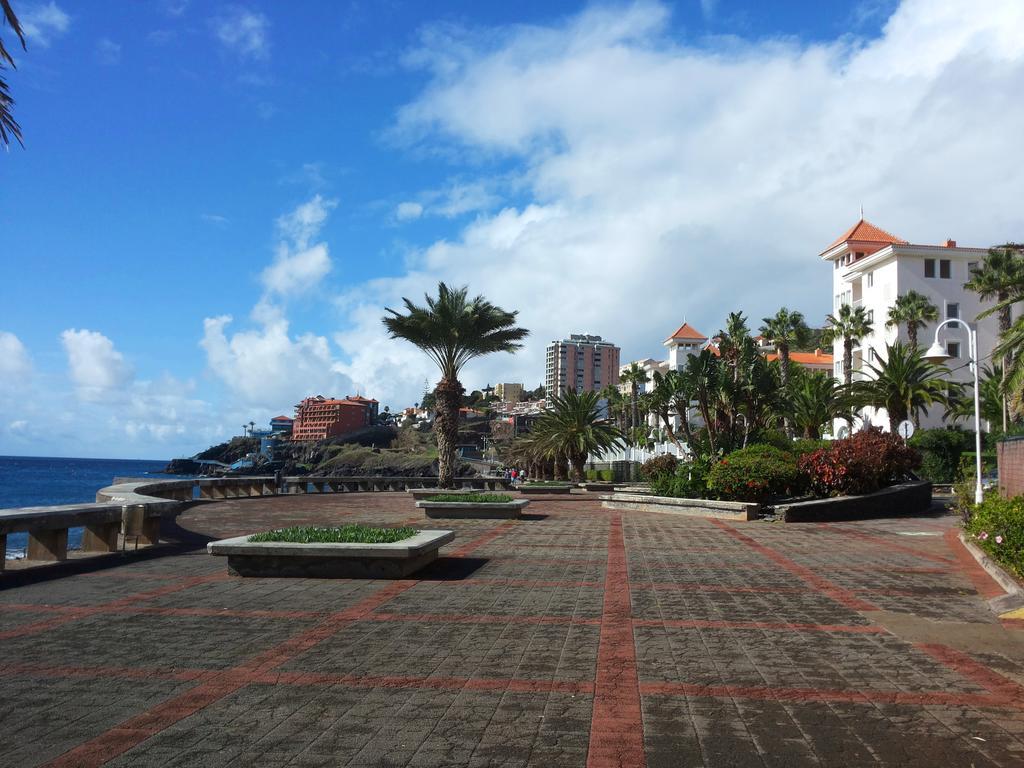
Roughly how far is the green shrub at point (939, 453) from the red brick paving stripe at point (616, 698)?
38576mm

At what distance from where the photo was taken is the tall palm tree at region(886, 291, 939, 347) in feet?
187

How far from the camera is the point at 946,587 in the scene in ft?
30.8

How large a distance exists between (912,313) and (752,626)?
5712 centimetres

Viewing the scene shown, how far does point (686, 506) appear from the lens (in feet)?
69.9

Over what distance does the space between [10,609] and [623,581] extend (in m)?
6.78

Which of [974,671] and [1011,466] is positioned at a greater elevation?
[1011,466]

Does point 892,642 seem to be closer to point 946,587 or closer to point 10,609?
point 946,587

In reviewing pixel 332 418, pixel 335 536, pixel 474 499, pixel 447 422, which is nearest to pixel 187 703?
pixel 335 536

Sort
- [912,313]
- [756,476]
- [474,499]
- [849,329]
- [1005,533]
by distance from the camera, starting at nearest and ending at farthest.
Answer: [1005,533], [474,499], [756,476], [912,313], [849,329]

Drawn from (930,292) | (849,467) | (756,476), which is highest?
(930,292)

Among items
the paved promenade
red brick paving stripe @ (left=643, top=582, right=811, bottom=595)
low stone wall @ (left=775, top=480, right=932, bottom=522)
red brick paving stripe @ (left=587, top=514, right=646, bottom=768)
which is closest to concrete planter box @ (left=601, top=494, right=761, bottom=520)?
low stone wall @ (left=775, top=480, right=932, bottom=522)

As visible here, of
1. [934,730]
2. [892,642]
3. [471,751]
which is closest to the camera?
[471,751]

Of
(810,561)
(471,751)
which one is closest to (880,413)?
(810,561)

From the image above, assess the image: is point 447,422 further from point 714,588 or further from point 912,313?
point 912,313
